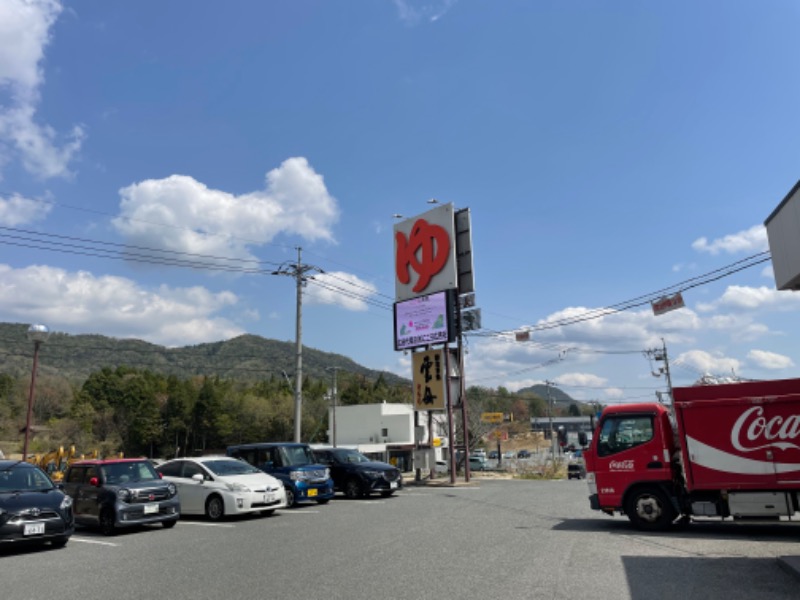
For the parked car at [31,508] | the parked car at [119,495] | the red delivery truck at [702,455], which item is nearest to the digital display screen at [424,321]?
the red delivery truck at [702,455]

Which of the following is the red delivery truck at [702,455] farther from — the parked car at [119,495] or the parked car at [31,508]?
the parked car at [31,508]

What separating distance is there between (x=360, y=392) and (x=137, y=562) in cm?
9506

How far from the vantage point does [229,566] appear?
8492 millimetres

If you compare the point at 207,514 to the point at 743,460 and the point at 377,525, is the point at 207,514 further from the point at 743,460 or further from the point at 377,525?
the point at 743,460

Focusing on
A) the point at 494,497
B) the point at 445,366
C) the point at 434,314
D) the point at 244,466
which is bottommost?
the point at 494,497

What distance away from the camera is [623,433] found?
39.0 feet

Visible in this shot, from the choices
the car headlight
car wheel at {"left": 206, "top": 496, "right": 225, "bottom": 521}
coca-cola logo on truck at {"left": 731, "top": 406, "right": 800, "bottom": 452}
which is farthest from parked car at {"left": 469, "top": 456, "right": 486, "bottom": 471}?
coca-cola logo on truck at {"left": 731, "top": 406, "right": 800, "bottom": 452}

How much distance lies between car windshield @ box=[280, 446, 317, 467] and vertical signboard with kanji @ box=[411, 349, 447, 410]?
939 cm

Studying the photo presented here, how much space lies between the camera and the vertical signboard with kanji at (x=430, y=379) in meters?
26.4

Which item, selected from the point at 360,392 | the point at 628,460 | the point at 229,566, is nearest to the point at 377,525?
the point at 229,566

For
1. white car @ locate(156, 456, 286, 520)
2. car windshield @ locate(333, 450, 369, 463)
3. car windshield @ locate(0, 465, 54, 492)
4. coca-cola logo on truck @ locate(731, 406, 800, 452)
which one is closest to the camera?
coca-cola logo on truck @ locate(731, 406, 800, 452)

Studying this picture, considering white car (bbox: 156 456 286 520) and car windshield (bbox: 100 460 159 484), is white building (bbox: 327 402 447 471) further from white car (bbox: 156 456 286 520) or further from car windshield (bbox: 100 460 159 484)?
car windshield (bbox: 100 460 159 484)

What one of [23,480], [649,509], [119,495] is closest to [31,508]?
[23,480]

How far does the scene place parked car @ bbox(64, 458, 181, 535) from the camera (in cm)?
1242
